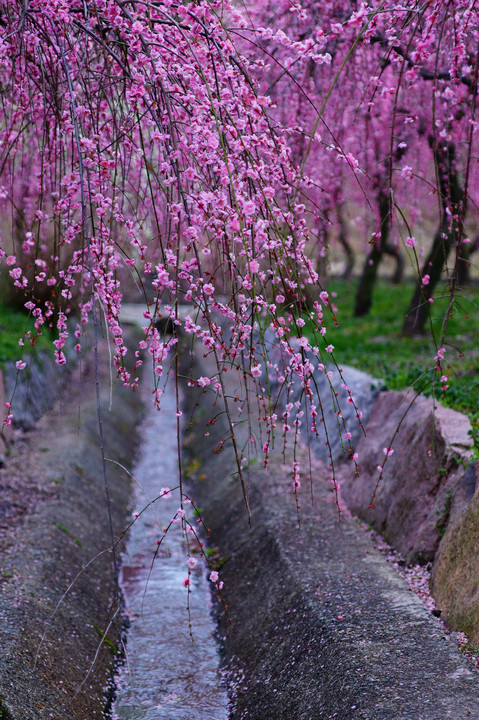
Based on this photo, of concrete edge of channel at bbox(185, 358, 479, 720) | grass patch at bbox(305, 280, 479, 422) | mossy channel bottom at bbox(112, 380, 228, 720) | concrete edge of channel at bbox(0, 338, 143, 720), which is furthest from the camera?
grass patch at bbox(305, 280, 479, 422)

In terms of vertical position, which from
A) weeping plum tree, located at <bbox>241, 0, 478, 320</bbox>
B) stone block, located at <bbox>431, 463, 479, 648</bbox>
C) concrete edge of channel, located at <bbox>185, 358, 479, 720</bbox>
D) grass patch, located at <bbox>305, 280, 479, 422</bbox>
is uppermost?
weeping plum tree, located at <bbox>241, 0, 478, 320</bbox>

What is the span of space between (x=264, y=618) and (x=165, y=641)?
97 centimetres

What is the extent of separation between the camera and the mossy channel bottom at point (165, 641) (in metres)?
4.60

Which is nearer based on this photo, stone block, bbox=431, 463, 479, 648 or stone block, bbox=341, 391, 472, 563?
stone block, bbox=431, 463, 479, 648

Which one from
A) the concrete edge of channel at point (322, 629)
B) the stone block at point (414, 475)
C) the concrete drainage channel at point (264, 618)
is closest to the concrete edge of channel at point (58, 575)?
the concrete drainage channel at point (264, 618)

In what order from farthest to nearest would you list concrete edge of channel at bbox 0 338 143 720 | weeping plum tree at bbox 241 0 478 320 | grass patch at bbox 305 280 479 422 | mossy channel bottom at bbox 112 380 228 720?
grass patch at bbox 305 280 479 422 → mossy channel bottom at bbox 112 380 228 720 → concrete edge of channel at bbox 0 338 143 720 → weeping plum tree at bbox 241 0 478 320

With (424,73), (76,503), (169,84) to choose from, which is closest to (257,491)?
(76,503)

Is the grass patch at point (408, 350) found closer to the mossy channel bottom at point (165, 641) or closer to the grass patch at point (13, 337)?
the mossy channel bottom at point (165, 641)

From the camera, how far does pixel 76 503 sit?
23.5 ft

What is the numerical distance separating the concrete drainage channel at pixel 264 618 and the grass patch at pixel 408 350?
Answer: 4.73ft

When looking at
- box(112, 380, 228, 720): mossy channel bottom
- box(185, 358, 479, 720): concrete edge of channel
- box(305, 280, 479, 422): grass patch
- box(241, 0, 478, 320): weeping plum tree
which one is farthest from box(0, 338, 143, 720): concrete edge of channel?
box(305, 280, 479, 422): grass patch

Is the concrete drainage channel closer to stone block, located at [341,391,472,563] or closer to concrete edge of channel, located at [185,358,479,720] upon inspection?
concrete edge of channel, located at [185,358,479,720]

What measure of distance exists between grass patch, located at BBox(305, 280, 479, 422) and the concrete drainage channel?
1442mm

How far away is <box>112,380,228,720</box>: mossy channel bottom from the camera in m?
4.60
